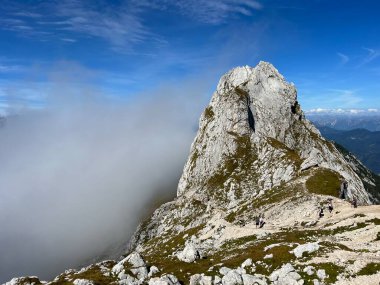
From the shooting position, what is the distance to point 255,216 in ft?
324

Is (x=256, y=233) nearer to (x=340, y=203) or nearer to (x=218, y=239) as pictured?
(x=218, y=239)

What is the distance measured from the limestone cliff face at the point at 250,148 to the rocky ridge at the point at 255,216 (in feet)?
1.78

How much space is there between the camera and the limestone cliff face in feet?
497

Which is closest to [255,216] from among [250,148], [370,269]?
[370,269]

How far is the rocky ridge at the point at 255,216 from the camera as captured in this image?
149ft

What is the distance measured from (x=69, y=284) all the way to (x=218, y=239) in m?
33.5

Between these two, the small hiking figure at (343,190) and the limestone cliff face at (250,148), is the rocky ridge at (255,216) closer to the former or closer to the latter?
the limestone cliff face at (250,148)

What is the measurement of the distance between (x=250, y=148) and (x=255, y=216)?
74314mm

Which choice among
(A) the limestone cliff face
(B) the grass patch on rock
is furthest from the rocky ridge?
(A) the limestone cliff face

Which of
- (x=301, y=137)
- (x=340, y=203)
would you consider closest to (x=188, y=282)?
(x=340, y=203)

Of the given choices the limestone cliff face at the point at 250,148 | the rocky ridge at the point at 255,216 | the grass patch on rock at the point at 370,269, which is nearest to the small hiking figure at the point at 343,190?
the rocky ridge at the point at 255,216

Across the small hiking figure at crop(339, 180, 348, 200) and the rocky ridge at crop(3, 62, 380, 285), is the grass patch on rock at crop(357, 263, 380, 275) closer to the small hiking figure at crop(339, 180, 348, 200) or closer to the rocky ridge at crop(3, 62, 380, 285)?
the rocky ridge at crop(3, 62, 380, 285)

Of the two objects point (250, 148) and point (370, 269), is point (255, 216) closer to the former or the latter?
point (370, 269)

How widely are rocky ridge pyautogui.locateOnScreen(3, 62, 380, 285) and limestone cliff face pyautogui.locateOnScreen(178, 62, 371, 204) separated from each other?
0.54 meters
